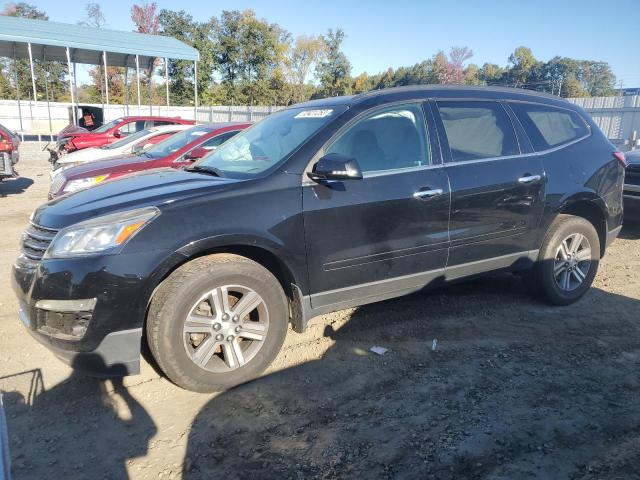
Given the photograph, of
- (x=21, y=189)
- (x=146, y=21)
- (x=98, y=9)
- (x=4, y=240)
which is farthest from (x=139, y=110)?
(x=98, y=9)

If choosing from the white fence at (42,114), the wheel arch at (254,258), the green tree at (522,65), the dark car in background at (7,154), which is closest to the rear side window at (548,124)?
the wheel arch at (254,258)

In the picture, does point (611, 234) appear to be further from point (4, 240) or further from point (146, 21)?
point (146, 21)

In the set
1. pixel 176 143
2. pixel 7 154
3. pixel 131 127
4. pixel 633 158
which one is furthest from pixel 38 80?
pixel 633 158

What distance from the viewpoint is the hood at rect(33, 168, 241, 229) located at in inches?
119

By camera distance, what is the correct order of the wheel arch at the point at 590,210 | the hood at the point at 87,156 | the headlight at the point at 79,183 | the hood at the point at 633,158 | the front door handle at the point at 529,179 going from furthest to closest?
the hood at the point at 87,156
the hood at the point at 633,158
the headlight at the point at 79,183
the wheel arch at the point at 590,210
the front door handle at the point at 529,179

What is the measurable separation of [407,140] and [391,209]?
61 cm

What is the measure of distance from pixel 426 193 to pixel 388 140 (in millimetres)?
494

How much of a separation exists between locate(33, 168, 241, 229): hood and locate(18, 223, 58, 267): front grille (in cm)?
5

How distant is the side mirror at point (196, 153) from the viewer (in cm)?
720

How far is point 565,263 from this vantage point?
15.3 feet

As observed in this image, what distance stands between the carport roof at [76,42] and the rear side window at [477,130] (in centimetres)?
2509

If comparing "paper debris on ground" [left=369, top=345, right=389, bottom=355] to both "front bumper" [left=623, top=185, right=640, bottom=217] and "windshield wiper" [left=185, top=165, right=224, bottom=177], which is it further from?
"front bumper" [left=623, top=185, right=640, bottom=217]

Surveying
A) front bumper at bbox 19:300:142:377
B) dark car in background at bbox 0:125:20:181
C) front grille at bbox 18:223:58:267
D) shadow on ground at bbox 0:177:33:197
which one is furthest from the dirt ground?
shadow on ground at bbox 0:177:33:197

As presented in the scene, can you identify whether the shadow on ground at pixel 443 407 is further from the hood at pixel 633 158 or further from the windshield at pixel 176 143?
the windshield at pixel 176 143
